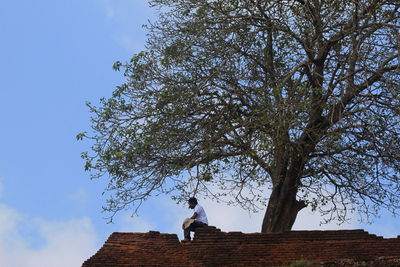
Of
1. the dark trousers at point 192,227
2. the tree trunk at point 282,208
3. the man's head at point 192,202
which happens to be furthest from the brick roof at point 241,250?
the tree trunk at point 282,208

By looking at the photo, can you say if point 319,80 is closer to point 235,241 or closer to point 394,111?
point 394,111

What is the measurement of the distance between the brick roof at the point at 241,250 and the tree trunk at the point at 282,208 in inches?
141

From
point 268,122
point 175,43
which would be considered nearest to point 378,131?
point 268,122

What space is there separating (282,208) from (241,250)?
193 inches

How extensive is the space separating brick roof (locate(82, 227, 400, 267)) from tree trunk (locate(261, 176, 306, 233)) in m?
3.58

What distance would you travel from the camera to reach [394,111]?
18.3 metres

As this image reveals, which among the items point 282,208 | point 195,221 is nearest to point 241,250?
point 195,221

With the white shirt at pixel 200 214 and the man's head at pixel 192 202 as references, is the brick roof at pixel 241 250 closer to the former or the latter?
the white shirt at pixel 200 214

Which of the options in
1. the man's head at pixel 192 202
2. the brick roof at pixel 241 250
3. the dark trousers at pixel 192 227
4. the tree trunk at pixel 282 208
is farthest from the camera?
the tree trunk at pixel 282 208

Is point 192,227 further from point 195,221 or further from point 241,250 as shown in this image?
point 241,250

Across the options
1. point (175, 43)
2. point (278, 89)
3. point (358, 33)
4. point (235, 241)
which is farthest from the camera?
point (175, 43)

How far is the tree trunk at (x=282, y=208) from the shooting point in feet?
64.0

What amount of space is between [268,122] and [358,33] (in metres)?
3.39

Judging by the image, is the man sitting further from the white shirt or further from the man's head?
the man's head
